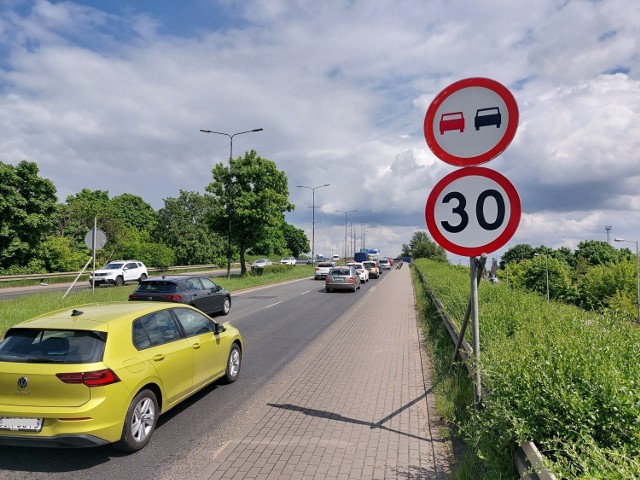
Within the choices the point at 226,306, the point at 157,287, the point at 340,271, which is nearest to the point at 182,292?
the point at 157,287

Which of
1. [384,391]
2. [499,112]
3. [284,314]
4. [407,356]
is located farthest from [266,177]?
[499,112]

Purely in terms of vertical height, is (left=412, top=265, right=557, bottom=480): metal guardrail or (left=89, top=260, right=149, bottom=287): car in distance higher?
(left=412, top=265, right=557, bottom=480): metal guardrail

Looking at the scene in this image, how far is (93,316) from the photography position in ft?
16.7

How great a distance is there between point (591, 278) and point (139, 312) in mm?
23523

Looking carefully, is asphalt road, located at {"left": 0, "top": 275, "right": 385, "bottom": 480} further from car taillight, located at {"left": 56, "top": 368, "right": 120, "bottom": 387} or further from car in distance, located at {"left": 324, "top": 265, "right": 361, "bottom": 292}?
car in distance, located at {"left": 324, "top": 265, "right": 361, "bottom": 292}

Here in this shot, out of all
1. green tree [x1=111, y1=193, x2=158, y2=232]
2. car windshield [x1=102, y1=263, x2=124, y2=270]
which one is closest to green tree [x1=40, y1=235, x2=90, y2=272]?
car windshield [x1=102, y1=263, x2=124, y2=270]

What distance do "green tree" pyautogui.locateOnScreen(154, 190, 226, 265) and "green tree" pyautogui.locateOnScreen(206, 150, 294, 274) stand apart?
3410cm

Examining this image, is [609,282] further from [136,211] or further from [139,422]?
[136,211]

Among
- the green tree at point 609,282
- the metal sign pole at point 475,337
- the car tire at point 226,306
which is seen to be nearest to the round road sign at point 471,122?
the metal sign pole at point 475,337

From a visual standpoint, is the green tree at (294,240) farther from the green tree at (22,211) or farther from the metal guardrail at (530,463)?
the metal guardrail at (530,463)

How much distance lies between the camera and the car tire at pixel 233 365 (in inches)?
279

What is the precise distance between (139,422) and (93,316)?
1298mm

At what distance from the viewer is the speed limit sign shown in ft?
13.3

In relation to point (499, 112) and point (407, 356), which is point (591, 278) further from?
point (499, 112)
